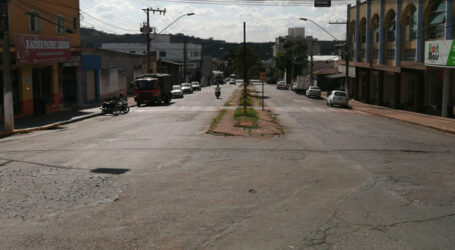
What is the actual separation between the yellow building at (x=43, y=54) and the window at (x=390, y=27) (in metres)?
26.5

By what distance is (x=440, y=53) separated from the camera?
112ft

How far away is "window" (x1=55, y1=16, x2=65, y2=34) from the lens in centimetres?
3709

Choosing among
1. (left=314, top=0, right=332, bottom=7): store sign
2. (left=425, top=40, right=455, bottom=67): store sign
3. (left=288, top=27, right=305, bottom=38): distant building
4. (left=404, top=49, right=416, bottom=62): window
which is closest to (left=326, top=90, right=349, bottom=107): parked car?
(left=404, top=49, right=416, bottom=62): window

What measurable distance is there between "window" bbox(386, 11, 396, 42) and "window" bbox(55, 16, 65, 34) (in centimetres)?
2747

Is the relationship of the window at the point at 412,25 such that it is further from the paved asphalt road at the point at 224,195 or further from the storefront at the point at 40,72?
the storefront at the point at 40,72

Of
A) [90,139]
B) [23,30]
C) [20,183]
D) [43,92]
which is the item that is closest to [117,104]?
[43,92]

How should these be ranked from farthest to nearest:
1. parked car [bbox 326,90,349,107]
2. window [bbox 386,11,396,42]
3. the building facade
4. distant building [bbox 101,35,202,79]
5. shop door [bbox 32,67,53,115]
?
distant building [bbox 101,35,202,79] < parked car [bbox 326,90,349,107] < window [bbox 386,11,396,42] < the building facade < shop door [bbox 32,67,53,115]

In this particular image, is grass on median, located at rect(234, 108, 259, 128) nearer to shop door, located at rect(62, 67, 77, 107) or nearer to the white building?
shop door, located at rect(62, 67, 77, 107)

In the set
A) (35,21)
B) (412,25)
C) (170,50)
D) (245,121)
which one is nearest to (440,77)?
(412,25)

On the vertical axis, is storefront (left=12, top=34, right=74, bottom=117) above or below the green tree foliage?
below

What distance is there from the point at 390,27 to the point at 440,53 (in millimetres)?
15929

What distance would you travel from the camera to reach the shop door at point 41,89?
3247cm

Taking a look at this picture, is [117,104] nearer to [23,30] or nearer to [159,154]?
[23,30]

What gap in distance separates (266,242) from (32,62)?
24.8m
